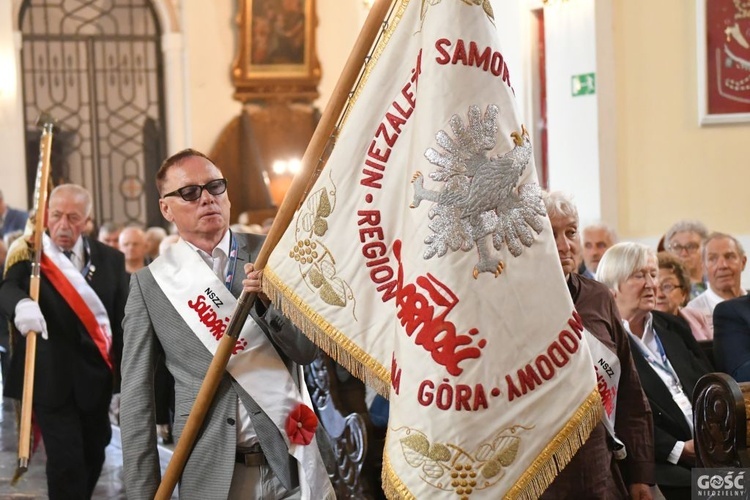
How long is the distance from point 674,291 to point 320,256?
3.29m

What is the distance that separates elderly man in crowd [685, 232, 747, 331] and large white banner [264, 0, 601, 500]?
3728 mm

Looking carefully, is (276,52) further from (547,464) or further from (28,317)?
(547,464)

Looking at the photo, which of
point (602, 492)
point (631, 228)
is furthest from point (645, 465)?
point (631, 228)

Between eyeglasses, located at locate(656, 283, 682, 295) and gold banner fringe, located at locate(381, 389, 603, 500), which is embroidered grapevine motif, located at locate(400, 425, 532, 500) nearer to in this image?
gold banner fringe, located at locate(381, 389, 603, 500)

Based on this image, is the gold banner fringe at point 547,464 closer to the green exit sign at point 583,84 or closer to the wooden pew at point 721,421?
the wooden pew at point 721,421

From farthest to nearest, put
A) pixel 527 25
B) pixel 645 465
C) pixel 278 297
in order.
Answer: pixel 527 25
pixel 645 465
pixel 278 297

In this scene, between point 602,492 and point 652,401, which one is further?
point 652,401

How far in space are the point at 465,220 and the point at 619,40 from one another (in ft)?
24.5

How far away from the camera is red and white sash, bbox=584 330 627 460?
373 cm

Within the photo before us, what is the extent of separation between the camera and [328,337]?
3.40 metres

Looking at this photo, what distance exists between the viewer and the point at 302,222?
3480 millimetres

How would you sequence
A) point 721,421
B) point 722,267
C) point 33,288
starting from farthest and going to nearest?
point 722,267 → point 33,288 → point 721,421

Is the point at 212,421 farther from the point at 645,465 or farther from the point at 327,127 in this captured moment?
the point at 645,465

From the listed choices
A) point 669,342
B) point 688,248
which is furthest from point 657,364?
point 688,248
